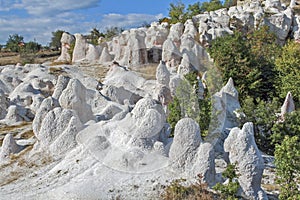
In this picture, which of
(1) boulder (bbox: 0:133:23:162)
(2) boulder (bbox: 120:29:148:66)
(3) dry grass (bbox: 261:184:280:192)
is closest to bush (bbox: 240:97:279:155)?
(3) dry grass (bbox: 261:184:280:192)

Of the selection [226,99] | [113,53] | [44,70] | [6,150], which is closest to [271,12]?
[113,53]

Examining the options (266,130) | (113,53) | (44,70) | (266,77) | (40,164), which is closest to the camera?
(40,164)

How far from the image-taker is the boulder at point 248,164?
887cm

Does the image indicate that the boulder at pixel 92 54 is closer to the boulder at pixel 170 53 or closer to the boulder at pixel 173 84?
the boulder at pixel 170 53

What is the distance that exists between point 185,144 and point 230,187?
4.91 feet

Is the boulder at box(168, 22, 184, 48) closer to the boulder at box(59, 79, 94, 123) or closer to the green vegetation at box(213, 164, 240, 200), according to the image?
the boulder at box(59, 79, 94, 123)

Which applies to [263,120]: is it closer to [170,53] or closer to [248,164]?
[248,164]

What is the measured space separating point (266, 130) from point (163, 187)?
250 inches

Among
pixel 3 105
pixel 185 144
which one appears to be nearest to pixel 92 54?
pixel 3 105

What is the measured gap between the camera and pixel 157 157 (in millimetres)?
A: 10070

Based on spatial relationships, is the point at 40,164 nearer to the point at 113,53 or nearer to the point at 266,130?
the point at 266,130

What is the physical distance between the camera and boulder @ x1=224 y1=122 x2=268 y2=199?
887cm

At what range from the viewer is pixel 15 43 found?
2594 inches

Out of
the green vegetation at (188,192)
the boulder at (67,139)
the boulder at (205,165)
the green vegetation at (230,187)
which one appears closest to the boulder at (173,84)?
the boulder at (67,139)
